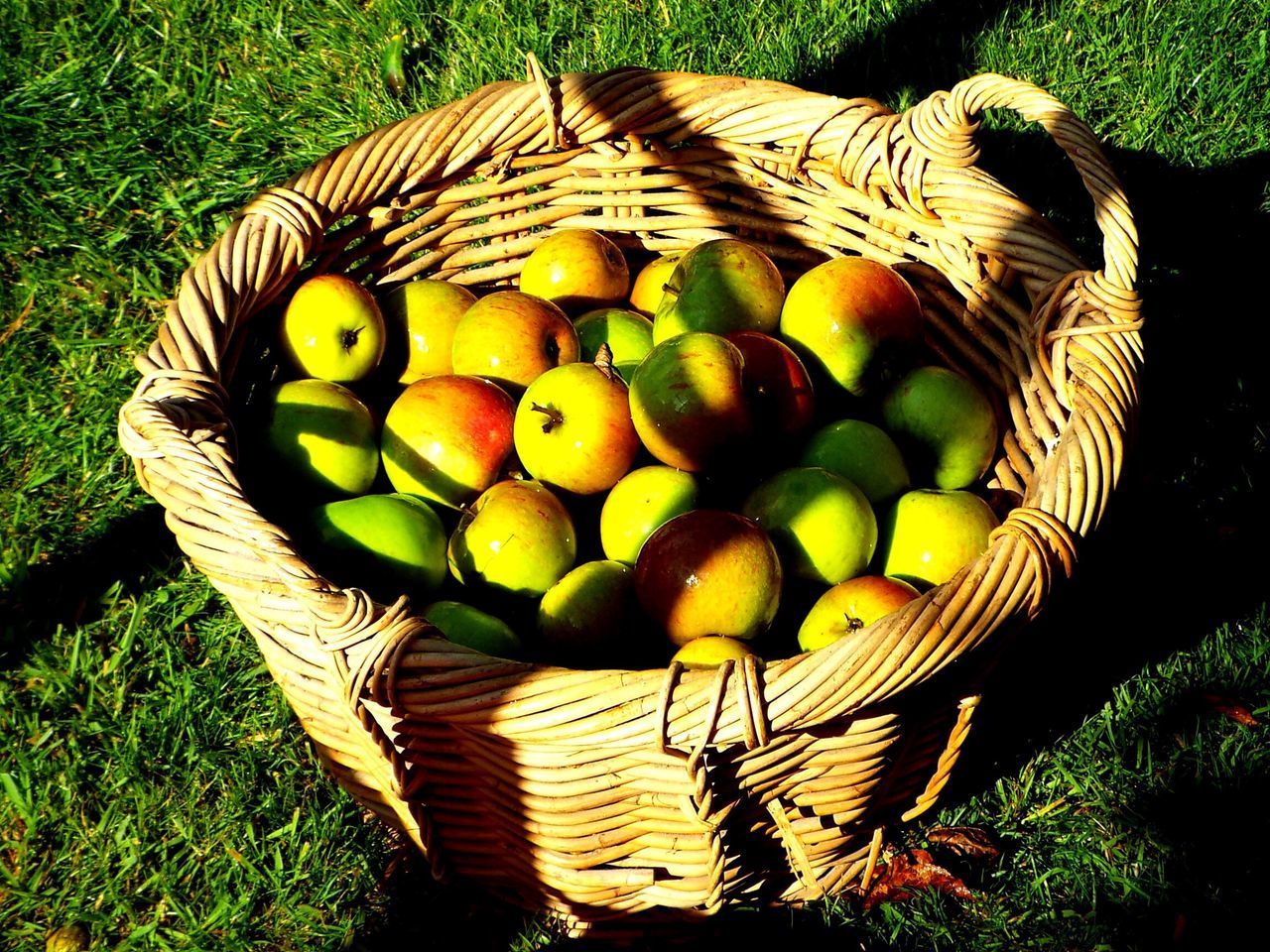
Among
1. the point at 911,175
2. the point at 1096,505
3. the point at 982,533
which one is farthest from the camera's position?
the point at 911,175

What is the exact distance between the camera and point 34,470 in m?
3.07

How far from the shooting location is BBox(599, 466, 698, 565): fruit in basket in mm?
2281

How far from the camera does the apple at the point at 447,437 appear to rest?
240cm

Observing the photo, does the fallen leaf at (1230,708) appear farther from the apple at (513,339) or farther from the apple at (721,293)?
the apple at (513,339)

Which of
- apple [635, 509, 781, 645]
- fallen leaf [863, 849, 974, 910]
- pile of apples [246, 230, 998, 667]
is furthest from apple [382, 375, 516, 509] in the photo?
fallen leaf [863, 849, 974, 910]

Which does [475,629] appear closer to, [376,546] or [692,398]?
[376,546]

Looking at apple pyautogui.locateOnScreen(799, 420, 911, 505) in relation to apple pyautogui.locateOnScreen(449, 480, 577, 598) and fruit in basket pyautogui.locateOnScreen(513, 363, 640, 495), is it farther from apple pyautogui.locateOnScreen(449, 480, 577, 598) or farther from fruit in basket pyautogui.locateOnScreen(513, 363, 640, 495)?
apple pyautogui.locateOnScreen(449, 480, 577, 598)

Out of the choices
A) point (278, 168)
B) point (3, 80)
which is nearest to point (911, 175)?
point (278, 168)

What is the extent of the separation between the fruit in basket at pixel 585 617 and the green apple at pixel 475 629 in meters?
0.07

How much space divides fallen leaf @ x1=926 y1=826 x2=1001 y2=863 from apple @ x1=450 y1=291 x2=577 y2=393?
4.50 ft

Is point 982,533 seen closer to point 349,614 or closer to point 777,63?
point 349,614

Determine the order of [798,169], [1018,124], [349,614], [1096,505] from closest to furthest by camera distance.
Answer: [349,614] → [1096,505] → [798,169] → [1018,124]

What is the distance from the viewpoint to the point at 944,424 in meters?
2.39

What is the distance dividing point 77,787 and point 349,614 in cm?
125
